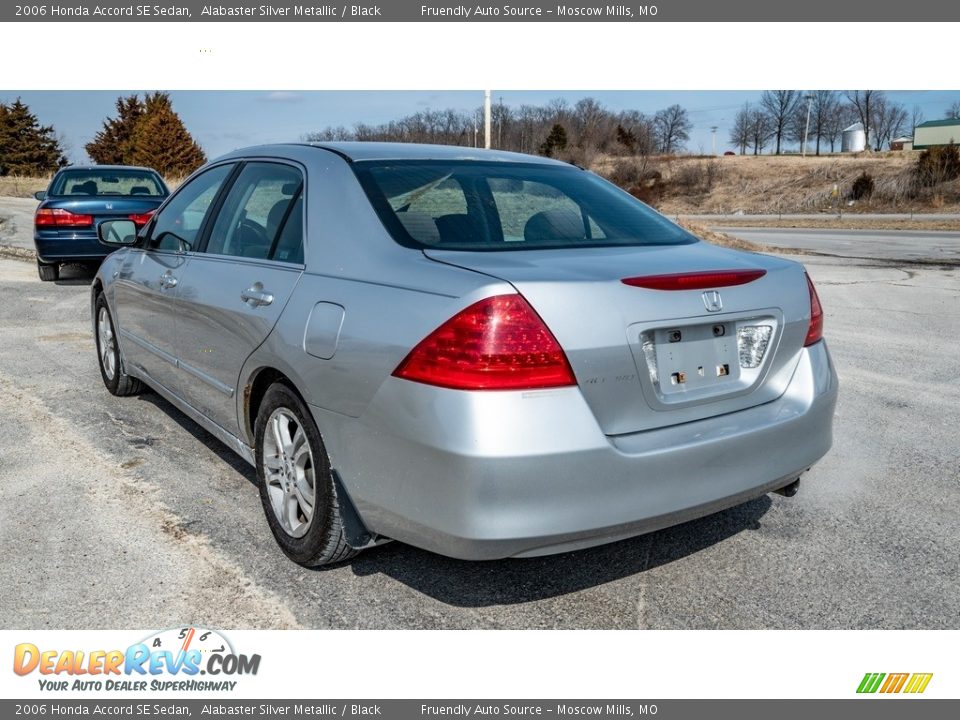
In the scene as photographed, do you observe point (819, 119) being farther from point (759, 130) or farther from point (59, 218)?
point (59, 218)

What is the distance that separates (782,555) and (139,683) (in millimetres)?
2357

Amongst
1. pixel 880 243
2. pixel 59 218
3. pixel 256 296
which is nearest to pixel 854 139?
pixel 880 243

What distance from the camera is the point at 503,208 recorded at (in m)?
3.51

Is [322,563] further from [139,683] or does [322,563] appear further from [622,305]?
[622,305]

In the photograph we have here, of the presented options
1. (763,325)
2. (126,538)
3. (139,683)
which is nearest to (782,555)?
(763,325)

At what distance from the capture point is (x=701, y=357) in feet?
9.16

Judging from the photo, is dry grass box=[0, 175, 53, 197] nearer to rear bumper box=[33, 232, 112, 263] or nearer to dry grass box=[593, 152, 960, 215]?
dry grass box=[593, 152, 960, 215]

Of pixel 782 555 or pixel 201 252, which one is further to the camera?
pixel 201 252

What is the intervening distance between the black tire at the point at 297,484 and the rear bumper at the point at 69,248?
30.5 feet

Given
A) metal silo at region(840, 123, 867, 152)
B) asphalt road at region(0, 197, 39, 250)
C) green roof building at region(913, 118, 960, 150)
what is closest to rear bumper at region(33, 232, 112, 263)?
asphalt road at region(0, 197, 39, 250)

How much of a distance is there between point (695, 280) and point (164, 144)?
68102mm

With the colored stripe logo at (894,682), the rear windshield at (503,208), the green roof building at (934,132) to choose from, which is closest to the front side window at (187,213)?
the rear windshield at (503,208)

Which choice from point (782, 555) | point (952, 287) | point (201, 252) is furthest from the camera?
point (952, 287)

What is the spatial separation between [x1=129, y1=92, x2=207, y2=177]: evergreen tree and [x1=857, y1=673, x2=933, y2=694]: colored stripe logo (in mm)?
65104
